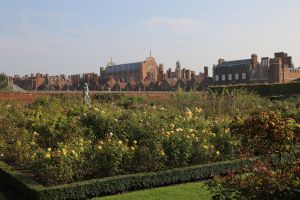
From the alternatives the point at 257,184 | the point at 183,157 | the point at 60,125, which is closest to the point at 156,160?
the point at 183,157

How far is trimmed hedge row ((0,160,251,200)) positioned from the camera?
671 centimetres

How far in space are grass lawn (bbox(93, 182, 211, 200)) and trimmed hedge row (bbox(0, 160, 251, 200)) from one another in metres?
0.19

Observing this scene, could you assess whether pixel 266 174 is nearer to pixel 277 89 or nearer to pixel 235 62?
pixel 277 89

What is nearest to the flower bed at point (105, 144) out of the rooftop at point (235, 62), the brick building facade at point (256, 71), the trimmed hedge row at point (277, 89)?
the trimmed hedge row at point (277, 89)

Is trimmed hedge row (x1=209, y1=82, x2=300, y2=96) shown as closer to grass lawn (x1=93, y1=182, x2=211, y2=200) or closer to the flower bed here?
the flower bed

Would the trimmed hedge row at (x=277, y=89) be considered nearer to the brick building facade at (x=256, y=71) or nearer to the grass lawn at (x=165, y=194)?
the brick building facade at (x=256, y=71)

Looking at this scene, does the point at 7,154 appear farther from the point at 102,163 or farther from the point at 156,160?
the point at 156,160

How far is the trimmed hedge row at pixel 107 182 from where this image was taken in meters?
6.71

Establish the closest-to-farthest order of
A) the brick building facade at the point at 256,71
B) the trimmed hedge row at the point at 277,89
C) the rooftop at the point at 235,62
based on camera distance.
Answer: the trimmed hedge row at the point at 277,89
the brick building facade at the point at 256,71
the rooftop at the point at 235,62

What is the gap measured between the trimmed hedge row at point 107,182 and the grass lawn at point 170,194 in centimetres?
19

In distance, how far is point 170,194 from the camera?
7.24m

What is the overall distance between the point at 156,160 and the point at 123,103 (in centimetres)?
1426

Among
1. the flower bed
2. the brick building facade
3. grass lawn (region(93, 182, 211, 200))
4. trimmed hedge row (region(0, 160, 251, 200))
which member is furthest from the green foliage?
the brick building facade

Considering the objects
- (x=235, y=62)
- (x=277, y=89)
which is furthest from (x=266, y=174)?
(x=235, y=62)
